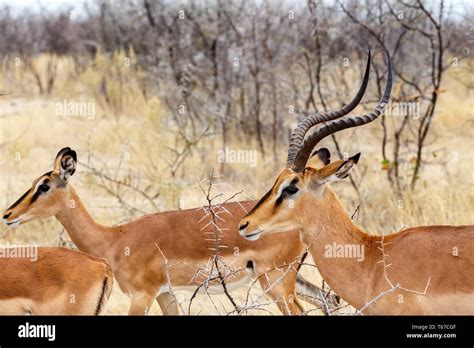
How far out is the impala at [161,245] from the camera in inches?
253

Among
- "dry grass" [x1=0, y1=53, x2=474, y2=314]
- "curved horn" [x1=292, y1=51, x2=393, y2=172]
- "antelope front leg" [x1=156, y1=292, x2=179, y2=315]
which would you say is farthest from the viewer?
"dry grass" [x1=0, y1=53, x2=474, y2=314]

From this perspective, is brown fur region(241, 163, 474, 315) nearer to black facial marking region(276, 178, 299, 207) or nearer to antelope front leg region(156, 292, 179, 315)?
black facial marking region(276, 178, 299, 207)

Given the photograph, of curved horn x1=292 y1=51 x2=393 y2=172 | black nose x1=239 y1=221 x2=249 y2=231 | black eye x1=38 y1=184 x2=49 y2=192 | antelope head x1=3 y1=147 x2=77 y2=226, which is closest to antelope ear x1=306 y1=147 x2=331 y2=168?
curved horn x1=292 y1=51 x2=393 y2=172

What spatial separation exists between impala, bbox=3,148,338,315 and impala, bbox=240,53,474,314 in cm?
107

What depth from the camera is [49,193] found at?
6.59 m

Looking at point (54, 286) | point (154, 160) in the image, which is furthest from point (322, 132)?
point (154, 160)
